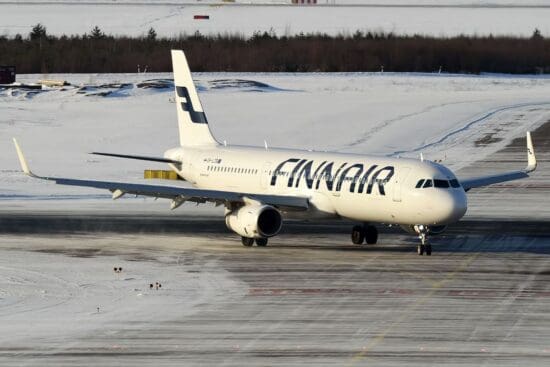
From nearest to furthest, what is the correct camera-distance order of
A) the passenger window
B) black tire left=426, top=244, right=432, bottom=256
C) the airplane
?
the airplane
the passenger window
black tire left=426, top=244, right=432, bottom=256

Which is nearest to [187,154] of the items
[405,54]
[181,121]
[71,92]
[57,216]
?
[181,121]

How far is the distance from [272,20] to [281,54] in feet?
151

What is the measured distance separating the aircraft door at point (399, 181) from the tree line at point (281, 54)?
88002 millimetres

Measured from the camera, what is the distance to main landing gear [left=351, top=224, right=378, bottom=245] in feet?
175

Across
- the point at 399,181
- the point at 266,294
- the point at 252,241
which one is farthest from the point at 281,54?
the point at 266,294

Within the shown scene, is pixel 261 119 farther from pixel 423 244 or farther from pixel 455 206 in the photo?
pixel 455 206

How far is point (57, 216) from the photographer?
62688 millimetres

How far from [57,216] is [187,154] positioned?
705cm

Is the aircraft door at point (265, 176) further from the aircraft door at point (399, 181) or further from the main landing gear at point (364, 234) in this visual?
the aircraft door at point (399, 181)

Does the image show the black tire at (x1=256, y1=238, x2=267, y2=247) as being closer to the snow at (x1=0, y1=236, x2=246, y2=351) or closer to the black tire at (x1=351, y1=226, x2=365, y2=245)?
the snow at (x1=0, y1=236, x2=246, y2=351)

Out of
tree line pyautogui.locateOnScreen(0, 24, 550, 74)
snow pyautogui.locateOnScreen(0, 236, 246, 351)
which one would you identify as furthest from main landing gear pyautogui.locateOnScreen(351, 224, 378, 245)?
tree line pyautogui.locateOnScreen(0, 24, 550, 74)

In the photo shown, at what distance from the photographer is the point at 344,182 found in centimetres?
5147

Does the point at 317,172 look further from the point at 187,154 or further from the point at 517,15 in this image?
the point at 517,15

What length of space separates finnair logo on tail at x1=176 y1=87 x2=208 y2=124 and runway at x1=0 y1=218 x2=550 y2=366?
20.7 ft
